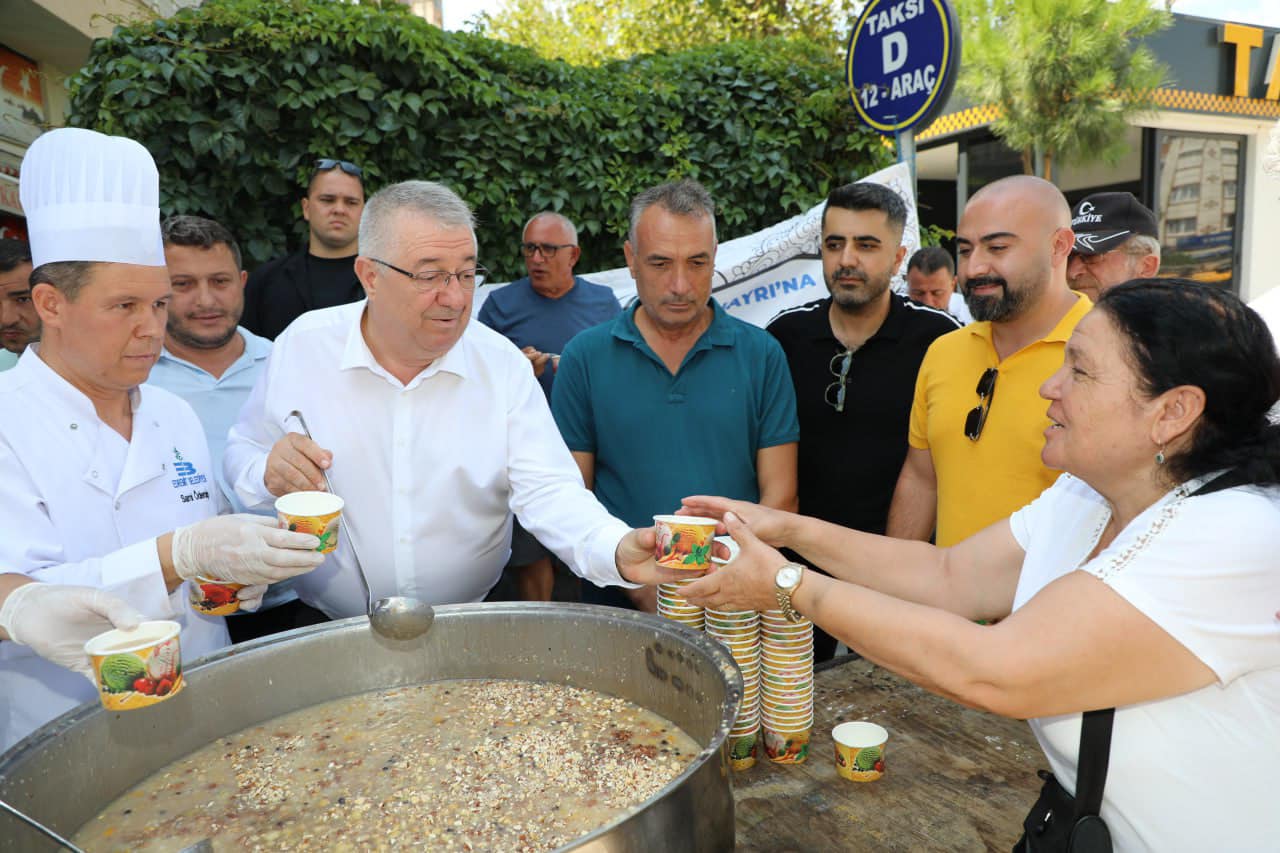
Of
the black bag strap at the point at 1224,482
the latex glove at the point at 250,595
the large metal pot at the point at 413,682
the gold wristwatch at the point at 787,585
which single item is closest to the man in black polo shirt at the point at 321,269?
the latex glove at the point at 250,595

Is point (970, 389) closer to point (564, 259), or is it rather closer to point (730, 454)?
point (730, 454)

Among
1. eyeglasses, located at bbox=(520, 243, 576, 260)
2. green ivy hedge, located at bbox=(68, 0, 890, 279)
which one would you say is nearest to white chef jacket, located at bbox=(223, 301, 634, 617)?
eyeglasses, located at bbox=(520, 243, 576, 260)

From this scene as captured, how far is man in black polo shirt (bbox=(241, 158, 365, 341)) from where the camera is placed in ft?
12.9

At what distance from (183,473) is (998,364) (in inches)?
95.0

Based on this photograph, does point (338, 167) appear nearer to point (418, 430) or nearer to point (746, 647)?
Answer: point (418, 430)

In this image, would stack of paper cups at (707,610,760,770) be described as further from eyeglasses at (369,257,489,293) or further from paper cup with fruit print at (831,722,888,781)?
eyeglasses at (369,257,489,293)

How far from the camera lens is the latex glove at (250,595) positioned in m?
1.84

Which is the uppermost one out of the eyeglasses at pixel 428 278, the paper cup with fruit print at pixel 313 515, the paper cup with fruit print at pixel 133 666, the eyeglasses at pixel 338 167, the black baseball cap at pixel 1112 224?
the eyeglasses at pixel 338 167

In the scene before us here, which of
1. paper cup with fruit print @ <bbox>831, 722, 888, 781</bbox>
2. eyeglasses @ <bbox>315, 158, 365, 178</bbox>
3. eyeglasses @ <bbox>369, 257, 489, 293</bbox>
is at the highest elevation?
eyeglasses @ <bbox>315, 158, 365, 178</bbox>

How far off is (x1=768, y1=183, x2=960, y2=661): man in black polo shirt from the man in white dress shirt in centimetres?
107

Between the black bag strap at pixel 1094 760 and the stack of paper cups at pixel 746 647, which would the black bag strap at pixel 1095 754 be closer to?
the black bag strap at pixel 1094 760

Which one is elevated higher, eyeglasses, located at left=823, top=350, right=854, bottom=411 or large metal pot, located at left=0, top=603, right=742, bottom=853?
eyeglasses, located at left=823, top=350, right=854, bottom=411

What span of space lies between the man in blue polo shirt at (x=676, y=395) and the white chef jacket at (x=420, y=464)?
1.56 feet

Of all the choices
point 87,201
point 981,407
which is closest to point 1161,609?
point 981,407
